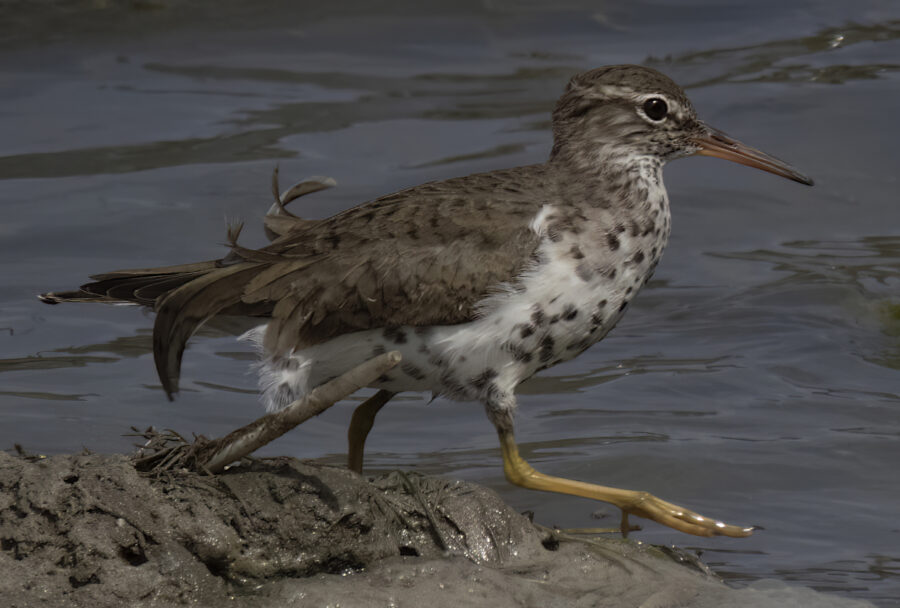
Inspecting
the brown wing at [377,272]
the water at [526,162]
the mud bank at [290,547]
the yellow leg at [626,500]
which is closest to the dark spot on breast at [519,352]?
the brown wing at [377,272]

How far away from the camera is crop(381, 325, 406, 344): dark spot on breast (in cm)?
580

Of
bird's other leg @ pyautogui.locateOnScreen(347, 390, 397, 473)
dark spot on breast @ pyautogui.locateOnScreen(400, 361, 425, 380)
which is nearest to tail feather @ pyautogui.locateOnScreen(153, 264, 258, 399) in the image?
dark spot on breast @ pyautogui.locateOnScreen(400, 361, 425, 380)

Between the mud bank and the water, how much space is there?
1105mm

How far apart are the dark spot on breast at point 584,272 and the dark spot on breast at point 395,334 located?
0.78 metres

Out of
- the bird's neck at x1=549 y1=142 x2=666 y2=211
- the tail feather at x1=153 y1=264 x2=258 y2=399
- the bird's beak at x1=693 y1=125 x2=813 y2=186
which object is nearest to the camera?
the tail feather at x1=153 y1=264 x2=258 y2=399

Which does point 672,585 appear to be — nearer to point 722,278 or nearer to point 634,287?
point 634,287

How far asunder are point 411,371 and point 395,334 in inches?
6.9

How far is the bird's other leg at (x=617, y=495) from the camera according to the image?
19.3ft

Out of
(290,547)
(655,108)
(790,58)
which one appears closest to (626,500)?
(290,547)

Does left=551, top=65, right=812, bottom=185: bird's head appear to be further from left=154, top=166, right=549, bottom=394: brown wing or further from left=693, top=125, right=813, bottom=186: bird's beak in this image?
left=154, top=166, right=549, bottom=394: brown wing

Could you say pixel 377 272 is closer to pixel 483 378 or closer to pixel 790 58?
pixel 483 378

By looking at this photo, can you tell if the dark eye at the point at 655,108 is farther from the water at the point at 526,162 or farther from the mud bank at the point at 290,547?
the mud bank at the point at 290,547

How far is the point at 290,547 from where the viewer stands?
194 inches

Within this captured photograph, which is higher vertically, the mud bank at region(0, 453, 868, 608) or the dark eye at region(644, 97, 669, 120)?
the dark eye at region(644, 97, 669, 120)
